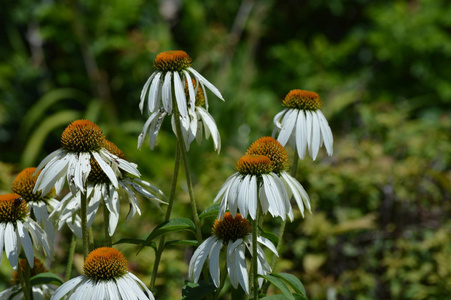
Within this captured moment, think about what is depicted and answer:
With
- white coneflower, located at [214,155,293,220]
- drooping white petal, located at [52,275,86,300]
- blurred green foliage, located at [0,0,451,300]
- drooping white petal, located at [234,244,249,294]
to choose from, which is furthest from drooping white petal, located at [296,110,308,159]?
blurred green foliage, located at [0,0,451,300]

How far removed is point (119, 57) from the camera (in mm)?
3963

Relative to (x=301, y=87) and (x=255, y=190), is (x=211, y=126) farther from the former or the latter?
(x=301, y=87)

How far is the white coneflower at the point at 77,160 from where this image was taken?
3.11ft

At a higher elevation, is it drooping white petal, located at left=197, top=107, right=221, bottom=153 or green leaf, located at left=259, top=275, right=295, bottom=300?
drooping white petal, located at left=197, top=107, right=221, bottom=153

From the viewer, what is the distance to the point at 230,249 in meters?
1.00

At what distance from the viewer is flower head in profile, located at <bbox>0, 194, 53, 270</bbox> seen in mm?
987

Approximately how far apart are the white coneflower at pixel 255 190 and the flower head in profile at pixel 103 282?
0.62 feet

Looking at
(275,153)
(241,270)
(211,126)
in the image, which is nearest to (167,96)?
(211,126)

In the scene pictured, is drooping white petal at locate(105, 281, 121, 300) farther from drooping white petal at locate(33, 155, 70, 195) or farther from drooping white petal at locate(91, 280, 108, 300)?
drooping white petal at locate(33, 155, 70, 195)

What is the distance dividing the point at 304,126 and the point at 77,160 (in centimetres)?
47

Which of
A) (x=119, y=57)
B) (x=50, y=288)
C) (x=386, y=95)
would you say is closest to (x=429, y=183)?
(x=386, y=95)

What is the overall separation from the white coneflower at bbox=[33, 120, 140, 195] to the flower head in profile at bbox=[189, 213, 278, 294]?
7.5 inches

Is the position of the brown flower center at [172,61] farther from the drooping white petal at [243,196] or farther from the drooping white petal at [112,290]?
the drooping white petal at [112,290]

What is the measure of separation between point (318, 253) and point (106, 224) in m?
1.41
